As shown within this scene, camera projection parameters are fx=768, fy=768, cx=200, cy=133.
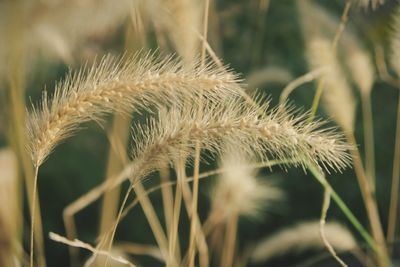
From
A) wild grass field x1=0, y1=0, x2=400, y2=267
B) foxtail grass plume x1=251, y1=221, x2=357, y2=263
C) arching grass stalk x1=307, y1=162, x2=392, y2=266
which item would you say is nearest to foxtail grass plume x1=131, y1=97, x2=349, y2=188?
wild grass field x1=0, y1=0, x2=400, y2=267

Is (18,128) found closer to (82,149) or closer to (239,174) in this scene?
(239,174)

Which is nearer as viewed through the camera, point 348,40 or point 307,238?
point 307,238

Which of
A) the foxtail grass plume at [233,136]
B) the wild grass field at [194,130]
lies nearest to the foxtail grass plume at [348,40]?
the wild grass field at [194,130]

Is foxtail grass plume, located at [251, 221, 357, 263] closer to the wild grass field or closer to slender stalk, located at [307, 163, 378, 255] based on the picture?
the wild grass field

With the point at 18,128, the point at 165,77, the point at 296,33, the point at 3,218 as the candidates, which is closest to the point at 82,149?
the point at 296,33

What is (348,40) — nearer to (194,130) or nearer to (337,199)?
(337,199)

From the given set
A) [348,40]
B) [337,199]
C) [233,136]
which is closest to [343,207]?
[337,199]

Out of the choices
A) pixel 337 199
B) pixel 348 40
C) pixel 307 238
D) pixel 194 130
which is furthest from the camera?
pixel 348 40

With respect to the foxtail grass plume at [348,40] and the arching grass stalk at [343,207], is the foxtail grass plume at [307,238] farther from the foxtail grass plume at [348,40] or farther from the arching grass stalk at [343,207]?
the foxtail grass plume at [348,40]
